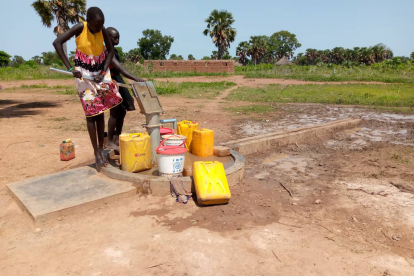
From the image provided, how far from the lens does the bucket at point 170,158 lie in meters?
3.60

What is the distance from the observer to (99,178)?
3799mm

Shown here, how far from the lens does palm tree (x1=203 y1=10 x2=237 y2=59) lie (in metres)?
49.1

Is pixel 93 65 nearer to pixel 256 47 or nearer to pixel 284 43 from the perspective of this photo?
pixel 256 47

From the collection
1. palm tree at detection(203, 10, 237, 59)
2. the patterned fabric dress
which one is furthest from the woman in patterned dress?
palm tree at detection(203, 10, 237, 59)

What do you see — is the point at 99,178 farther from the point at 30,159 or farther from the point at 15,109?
the point at 15,109

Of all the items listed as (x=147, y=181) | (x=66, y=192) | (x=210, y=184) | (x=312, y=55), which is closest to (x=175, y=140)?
(x=147, y=181)

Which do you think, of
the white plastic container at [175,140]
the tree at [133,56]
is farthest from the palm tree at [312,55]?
the white plastic container at [175,140]

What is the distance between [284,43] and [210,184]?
324 feet

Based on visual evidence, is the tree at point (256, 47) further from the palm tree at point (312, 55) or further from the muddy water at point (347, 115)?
the muddy water at point (347, 115)

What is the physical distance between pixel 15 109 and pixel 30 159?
594cm

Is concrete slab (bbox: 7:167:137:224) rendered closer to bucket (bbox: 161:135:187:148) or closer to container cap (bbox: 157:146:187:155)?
container cap (bbox: 157:146:187:155)

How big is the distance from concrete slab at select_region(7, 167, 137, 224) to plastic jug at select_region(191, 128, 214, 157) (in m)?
1.22

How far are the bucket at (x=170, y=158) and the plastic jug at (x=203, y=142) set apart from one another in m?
0.75

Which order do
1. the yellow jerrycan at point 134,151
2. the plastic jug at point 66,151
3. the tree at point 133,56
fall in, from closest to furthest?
the yellow jerrycan at point 134,151
the plastic jug at point 66,151
the tree at point 133,56
